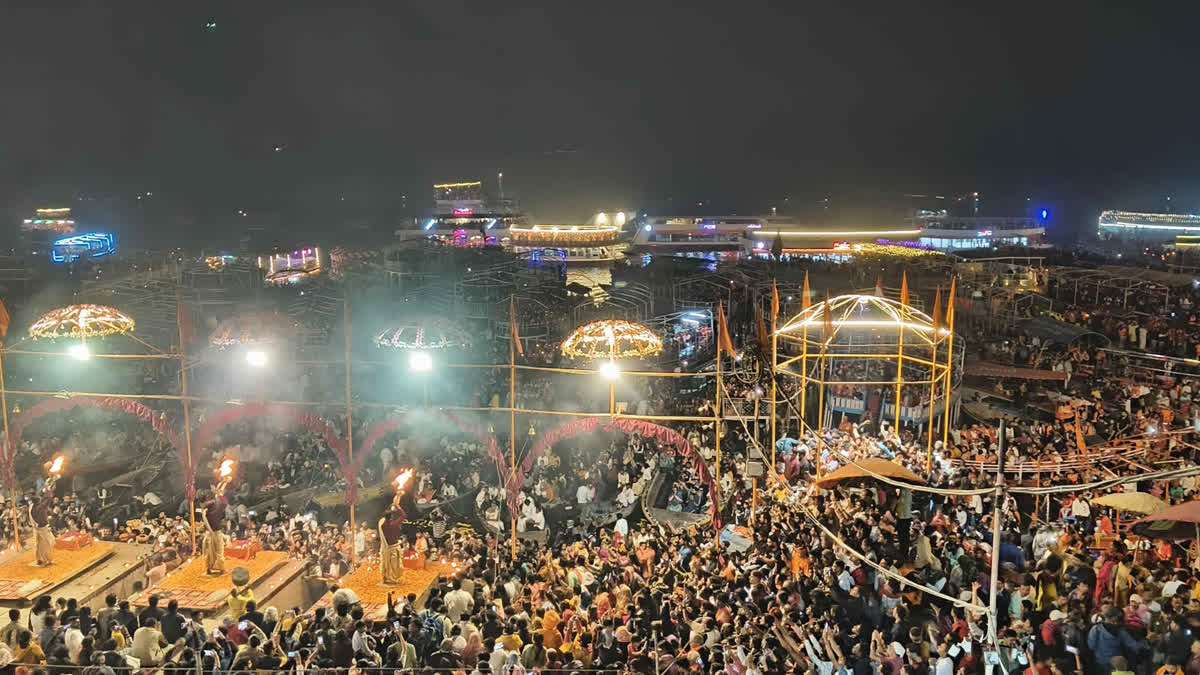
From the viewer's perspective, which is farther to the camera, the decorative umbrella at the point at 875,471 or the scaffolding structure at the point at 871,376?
the scaffolding structure at the point at 871,376

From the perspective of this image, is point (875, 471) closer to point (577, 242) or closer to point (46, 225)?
point (577, 242)

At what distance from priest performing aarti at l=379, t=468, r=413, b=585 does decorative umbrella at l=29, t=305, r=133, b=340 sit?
6.69 meters

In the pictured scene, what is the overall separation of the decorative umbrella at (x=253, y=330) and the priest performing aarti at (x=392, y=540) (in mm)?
8737

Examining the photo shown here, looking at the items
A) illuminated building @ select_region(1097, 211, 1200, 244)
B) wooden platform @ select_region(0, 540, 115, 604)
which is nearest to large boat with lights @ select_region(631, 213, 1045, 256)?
illuminated building @ select_region(1097, 211, 1200, 244)

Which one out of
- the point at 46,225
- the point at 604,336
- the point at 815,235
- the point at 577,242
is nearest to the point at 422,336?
the point at 604,336

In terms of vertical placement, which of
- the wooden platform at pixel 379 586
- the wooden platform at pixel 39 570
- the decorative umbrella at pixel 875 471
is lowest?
the wooden platform at pixel 379 586

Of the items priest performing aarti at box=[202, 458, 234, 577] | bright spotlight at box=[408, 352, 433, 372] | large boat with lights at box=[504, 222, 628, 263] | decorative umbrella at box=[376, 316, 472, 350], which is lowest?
priest performing aarti at box=[202, 458, 234, 577]

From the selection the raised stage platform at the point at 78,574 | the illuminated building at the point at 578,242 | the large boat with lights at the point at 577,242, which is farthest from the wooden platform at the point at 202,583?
the illuminated building at the point at 578,242

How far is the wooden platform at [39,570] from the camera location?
11.1 metres

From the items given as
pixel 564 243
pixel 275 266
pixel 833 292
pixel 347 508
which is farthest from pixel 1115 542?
pixel 275 266

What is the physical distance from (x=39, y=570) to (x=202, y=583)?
95.6 inches

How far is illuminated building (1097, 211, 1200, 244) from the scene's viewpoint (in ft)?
273

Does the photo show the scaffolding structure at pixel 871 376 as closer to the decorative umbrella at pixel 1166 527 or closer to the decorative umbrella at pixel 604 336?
the decorative umbrella at pixel 604 336

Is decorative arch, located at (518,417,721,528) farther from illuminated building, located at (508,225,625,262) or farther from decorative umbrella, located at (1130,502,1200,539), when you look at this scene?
illuminated building, located at (508,225,625,262)
